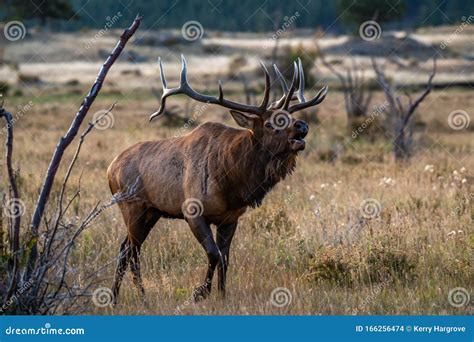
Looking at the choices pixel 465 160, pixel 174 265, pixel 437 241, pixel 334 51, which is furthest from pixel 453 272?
pixel 334 51

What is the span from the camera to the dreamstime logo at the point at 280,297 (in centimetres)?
837

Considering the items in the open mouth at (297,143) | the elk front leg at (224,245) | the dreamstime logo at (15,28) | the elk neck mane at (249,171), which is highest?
the dreamstime logo at (15,28)

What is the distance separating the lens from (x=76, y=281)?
28.5 feet

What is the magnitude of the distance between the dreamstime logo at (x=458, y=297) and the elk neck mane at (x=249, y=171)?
1872mm

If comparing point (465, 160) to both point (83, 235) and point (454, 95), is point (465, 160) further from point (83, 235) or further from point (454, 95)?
point (454, 95)

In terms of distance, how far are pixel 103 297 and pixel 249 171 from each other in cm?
178

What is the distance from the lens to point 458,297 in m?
8.54

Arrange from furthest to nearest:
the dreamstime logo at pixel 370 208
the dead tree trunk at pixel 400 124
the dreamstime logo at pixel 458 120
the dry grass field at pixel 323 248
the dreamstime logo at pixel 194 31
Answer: the dreamstime logo at pixel 458 120
the dead tree trunk at pixel 400 124
the dreamstime logo at pixel 194 31
the dreamstime logo at pixel 370 208
the dry grass field at pixel 323 248

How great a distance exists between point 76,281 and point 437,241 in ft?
12.9

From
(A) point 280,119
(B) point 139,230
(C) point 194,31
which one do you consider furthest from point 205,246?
(C) point 194,31

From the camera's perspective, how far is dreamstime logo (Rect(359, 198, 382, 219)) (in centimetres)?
1122

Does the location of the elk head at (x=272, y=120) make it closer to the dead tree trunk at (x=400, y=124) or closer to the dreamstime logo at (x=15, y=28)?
the dead tree trunk at (x=400, y=124)

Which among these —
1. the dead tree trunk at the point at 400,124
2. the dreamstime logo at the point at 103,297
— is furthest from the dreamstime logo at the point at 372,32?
the dreamstime logo at the point at 103,297

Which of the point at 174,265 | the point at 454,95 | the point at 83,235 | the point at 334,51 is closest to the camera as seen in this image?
the point at 174,265
